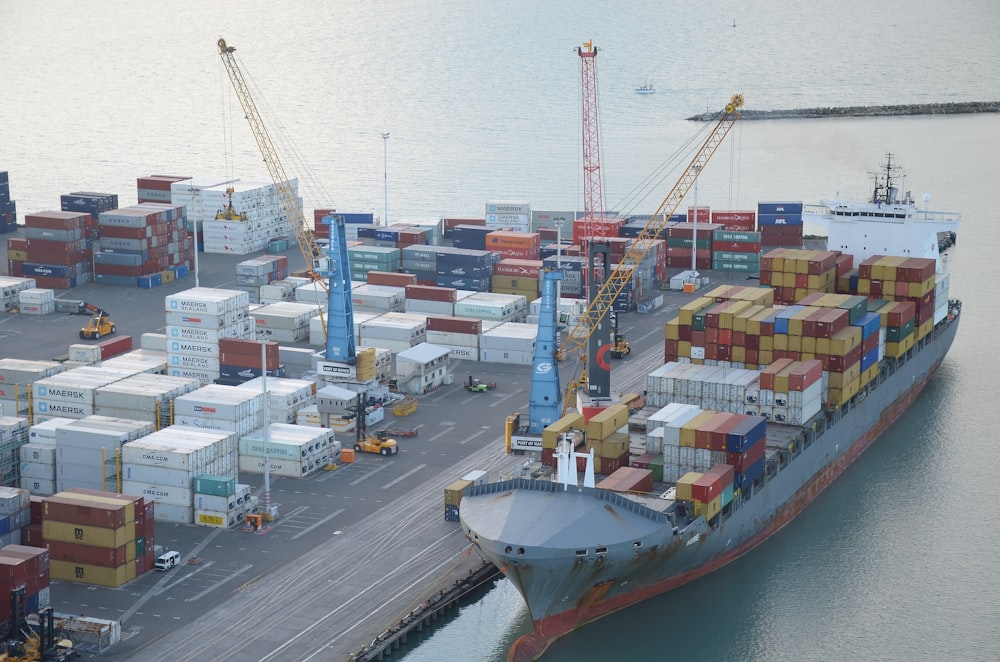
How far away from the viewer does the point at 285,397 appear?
82500mm

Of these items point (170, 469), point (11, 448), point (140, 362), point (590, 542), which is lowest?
point (590, 542)

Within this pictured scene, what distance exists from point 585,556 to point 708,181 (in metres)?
117

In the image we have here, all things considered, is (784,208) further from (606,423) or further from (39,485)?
(39,485)

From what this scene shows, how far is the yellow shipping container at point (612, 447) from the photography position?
68000mm

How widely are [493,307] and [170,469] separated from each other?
4013 centimetres

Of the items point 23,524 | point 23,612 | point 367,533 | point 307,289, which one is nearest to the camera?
point 23,612

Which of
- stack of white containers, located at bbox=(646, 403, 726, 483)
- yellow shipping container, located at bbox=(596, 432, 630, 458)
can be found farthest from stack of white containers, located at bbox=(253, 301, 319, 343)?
stack of white containers, located at bbox=(646, 403, 726, 483)

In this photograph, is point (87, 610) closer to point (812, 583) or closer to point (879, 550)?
point (812, 583)

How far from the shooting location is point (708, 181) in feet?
559

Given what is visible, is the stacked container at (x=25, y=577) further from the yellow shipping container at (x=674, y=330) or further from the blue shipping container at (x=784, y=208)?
the blue shipping container at (x=784, y=208)

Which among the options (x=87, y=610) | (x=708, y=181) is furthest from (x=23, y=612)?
(x=708, y=181)

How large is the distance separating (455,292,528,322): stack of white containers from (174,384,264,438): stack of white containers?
29.2 metres

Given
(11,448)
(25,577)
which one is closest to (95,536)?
(25,577)

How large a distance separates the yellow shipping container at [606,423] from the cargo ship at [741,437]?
0.21 metres
